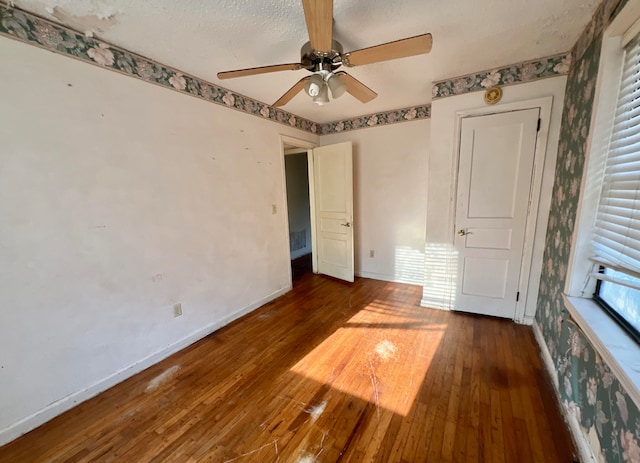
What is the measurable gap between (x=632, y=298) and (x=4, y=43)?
3.27 m

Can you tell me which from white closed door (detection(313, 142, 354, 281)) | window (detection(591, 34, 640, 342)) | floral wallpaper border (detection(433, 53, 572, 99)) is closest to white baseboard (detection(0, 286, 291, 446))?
white closed door (detection(313, 142, 354, 281))

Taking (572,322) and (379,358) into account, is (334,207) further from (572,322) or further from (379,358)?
(572,322)

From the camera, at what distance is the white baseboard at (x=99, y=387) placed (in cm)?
141

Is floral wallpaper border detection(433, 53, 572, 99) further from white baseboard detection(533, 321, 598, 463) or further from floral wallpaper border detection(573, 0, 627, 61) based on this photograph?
white baseboard detection(533, 321, 598, 463)

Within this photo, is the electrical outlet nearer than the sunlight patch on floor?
No

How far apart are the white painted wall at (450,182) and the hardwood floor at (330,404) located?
43cm

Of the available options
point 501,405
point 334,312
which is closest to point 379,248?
point 334,312

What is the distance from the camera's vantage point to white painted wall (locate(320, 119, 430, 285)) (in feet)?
10.5

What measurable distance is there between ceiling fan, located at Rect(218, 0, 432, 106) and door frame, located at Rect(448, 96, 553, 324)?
1.18 metres

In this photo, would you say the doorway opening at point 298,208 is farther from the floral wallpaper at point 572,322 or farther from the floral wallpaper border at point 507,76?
the floral wallpaper at point 572,322

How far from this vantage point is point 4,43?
1.29m

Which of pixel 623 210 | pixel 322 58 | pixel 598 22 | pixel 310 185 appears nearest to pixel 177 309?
pixel 322 58

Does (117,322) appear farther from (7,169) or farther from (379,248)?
(379,248)

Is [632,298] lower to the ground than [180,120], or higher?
lower
